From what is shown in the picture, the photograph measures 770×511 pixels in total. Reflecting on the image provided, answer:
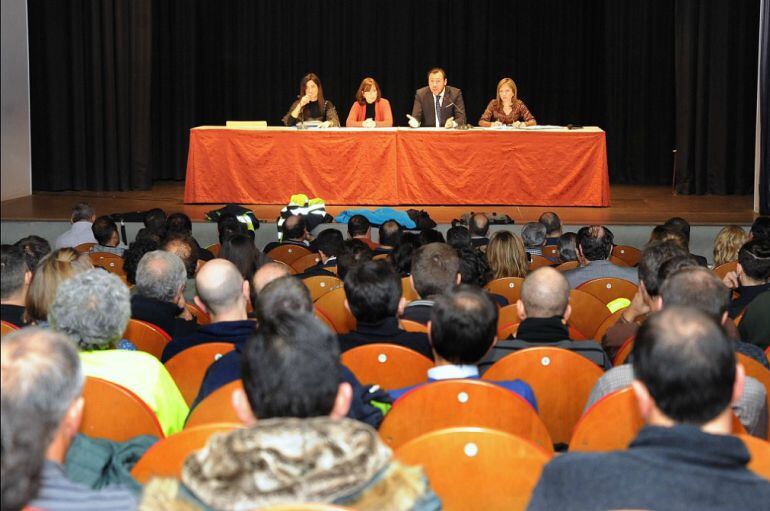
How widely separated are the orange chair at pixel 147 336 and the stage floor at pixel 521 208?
515 centimetres

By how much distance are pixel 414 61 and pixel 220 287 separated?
36.4 feet

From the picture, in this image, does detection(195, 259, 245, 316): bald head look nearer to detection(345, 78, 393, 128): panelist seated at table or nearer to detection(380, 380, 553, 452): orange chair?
detection(380, 380, 553, 452): orange chair

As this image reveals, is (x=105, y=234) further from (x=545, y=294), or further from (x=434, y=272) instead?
(x=545, y=294)

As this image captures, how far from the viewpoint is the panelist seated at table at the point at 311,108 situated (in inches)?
394

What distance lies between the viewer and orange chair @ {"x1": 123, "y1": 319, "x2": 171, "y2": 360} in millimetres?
3686

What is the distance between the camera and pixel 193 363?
3248 millimetres

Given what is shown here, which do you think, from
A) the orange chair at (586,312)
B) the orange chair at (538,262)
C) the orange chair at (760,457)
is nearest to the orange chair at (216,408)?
the orange chair at (760,457)

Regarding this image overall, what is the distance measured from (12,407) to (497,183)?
8.46m

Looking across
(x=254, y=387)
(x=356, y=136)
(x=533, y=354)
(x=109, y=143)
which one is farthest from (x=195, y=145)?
(x=254, y=387)

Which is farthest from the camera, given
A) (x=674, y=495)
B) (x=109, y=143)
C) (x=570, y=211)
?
(x=109, y=143)

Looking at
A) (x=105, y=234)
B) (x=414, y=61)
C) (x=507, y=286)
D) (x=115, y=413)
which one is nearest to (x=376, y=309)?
(x=115, y=413)

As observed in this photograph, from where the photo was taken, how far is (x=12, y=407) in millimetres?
1688

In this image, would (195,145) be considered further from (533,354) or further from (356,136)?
(533,354)

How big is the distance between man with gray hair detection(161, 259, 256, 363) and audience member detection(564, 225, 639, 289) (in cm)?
213
